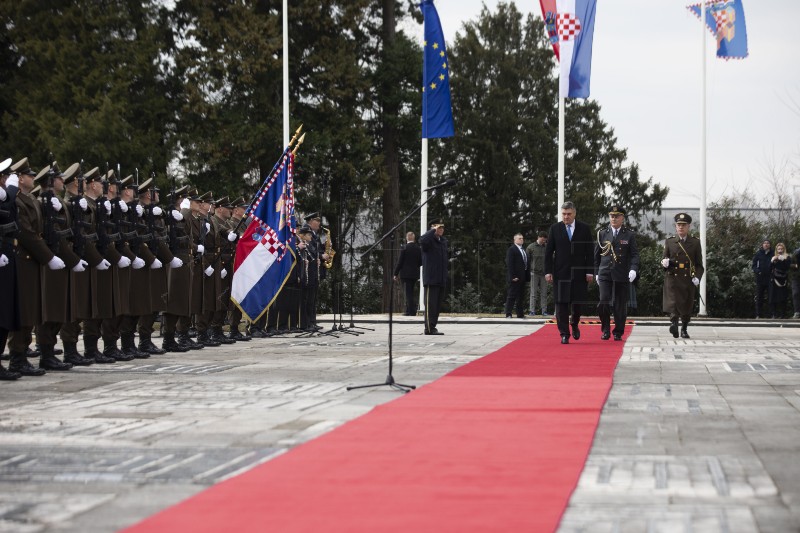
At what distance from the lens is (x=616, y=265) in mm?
18125

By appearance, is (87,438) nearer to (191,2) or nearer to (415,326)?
(415,326)

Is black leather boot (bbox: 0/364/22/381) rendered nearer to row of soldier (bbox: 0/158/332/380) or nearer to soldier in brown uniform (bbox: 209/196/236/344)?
row of soldier (bbox: 0/158/332/380)

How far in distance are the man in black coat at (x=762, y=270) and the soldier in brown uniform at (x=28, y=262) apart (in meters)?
22.0

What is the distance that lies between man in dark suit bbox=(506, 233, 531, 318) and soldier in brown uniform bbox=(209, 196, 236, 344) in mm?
11515

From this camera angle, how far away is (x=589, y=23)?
29.9 metres

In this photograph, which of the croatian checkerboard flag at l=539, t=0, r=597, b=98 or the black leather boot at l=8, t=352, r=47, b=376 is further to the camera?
the croatian checkerboard flag at l=539, t=0, r=597, b=98

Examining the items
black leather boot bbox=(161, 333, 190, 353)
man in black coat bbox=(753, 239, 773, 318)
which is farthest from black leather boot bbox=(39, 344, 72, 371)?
man in black coat bbox=(753, 239, 773, 318)

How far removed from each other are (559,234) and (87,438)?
10709mm

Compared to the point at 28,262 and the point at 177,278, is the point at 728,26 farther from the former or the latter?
the point at 28,262

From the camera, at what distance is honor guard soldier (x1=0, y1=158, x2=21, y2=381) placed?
11.8m

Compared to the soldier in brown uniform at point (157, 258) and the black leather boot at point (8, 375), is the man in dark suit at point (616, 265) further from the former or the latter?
the black leather boot at point (8, 375)

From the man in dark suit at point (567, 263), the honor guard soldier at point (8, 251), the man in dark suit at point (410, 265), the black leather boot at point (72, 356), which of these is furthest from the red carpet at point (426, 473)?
the man in dark suit at point (410, 265)

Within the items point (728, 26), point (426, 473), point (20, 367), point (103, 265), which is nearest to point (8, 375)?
point (20, 367)

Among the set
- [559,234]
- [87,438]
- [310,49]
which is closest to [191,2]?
[310,49]
